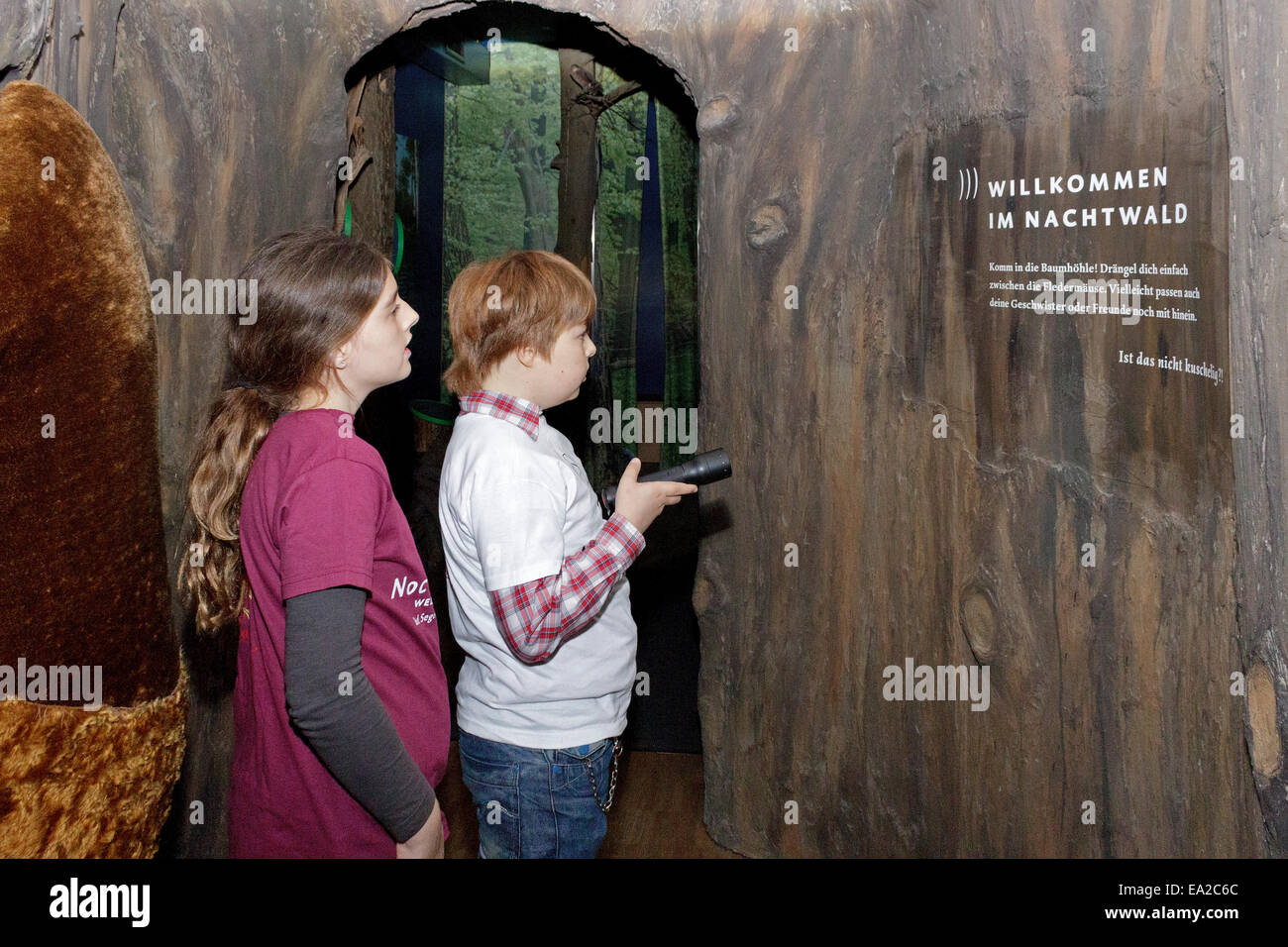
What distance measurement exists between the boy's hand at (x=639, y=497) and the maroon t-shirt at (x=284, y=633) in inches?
A: 14.4

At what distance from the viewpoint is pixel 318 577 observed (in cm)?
131

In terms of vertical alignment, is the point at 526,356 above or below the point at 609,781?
above

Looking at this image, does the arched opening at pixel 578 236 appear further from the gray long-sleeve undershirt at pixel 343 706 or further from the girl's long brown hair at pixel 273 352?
the gray long-sleeve undershirt at pixel 343 706

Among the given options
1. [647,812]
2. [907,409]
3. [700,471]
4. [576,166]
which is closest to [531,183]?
[576,166]

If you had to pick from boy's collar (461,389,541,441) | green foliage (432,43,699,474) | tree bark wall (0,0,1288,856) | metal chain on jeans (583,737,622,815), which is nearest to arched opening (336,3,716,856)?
green foliage (432,43,699,474)

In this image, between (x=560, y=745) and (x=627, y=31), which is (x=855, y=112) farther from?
(x=560, y=745)

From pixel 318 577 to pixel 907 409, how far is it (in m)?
1.67

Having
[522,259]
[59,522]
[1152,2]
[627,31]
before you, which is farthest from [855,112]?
[59,522]

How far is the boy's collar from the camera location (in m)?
1.71

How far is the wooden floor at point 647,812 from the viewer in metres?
3.12

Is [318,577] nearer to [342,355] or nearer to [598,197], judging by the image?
[342,355]

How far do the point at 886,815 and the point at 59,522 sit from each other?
2036 millimetres

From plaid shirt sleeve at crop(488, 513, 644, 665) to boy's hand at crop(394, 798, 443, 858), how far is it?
277 mm

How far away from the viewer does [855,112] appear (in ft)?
8.79
